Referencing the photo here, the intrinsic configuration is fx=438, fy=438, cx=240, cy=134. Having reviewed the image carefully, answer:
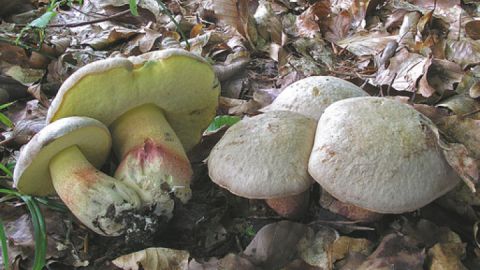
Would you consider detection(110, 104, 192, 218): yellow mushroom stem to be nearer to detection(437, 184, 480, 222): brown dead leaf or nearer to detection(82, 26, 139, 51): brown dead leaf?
detection(437, 184, 480, 222): brown dead leaf

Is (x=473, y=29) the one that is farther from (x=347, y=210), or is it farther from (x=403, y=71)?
(x=347, y=210)

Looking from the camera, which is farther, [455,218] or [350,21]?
[350,21]

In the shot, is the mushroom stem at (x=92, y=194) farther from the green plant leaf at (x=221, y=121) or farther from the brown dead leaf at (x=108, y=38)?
the brown dead leaf at (x=108, y=38)

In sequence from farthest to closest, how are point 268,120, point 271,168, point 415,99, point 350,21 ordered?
point 350,21, point 415,99, point 268,120, point 271,168

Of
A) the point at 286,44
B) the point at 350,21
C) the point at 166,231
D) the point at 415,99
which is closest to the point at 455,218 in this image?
the point at 415,99

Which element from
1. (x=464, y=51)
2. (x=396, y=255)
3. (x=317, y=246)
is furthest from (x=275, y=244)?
(x=464, y=51)

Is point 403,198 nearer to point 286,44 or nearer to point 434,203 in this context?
point 434,203
